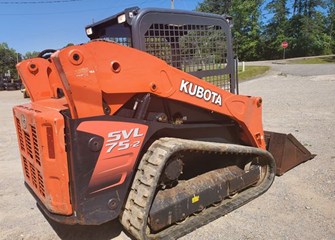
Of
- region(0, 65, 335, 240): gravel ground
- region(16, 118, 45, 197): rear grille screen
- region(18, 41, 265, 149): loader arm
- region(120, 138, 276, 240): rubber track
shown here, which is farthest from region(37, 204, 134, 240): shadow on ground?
region(18, 41, 265, 149): loader arm

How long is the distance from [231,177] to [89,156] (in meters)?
1.87

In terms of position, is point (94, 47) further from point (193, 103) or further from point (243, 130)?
point (243, 130)

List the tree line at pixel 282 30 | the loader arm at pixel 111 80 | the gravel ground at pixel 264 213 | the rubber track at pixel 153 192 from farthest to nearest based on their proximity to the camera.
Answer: the tree line at pixel 282 30 → the gravel ground at pixel 264 213 → the rubber track at pixel 153 192 → the loader arm at pixel 111 80

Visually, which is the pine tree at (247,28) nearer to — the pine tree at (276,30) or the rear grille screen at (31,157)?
the pine tree at (276,30)

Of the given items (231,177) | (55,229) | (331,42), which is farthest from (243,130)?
(331,42)

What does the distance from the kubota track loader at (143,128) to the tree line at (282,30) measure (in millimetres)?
44892

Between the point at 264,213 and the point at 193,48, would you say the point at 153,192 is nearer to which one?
the point at 264,213

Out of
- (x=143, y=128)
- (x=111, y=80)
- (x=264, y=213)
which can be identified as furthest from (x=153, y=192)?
(x=264, y=213)

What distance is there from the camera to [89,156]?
8.37 feet

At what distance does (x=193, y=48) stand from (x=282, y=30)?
51.2 m

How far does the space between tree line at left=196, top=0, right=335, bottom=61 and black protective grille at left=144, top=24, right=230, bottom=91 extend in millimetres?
44758

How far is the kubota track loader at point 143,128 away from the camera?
254cm

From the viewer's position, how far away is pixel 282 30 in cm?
4978

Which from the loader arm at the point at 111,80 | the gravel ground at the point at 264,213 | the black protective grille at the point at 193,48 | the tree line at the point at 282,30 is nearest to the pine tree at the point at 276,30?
the tree line at the point at 282,30
